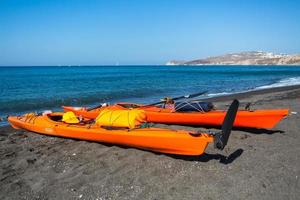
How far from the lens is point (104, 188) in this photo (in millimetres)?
6129

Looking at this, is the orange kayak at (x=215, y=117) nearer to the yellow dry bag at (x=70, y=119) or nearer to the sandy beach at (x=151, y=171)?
the sandy beach at (x=151, y=171)

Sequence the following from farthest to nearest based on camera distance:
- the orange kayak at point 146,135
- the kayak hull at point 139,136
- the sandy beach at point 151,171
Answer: the kayak hull at point 139,136
the orange kayak at point 146,135
the sandy beach at point 151,171

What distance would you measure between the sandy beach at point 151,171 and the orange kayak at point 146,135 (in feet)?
0.80

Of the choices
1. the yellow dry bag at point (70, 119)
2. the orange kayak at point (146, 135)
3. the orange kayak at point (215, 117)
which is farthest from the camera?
the yellow dry bag at point (70, 119)

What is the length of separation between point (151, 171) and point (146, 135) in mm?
1256

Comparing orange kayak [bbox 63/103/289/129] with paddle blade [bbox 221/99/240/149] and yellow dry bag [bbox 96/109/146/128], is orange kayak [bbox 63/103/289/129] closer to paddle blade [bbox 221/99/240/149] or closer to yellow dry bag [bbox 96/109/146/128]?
yellow dry bag [bbox 96/109/146/128]

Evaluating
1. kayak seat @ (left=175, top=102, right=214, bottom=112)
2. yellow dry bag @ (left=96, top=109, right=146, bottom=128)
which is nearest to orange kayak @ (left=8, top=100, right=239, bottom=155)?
yellow dry bag @ (left=96, top=109, right=146, bottom=128)

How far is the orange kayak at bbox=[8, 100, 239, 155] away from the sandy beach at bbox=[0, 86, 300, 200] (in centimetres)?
24

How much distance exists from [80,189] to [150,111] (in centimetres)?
619

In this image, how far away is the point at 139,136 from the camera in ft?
26.5

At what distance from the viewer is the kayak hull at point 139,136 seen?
23.4 ft

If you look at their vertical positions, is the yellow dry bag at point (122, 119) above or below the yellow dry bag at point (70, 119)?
above

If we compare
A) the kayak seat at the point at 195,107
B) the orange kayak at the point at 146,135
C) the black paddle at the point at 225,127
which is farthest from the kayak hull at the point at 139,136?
the kayak seat at the point at 195,107

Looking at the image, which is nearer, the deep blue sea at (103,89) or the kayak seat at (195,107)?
the kayak seat at (195,107)
